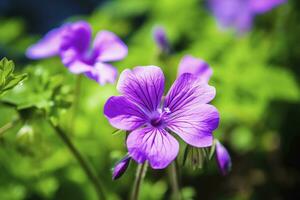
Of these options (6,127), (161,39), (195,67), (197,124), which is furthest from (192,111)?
(161,39)

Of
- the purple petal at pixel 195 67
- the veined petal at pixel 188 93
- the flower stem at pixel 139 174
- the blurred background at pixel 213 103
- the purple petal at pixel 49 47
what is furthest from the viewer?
the blurred background at pixel 213 103

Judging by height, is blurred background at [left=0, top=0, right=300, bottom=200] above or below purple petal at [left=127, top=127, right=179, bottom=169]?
below

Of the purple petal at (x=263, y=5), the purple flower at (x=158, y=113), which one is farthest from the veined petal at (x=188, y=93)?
the purple petal at (x=263, y=5)

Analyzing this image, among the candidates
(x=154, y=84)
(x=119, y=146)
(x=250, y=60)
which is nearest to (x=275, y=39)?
(x=250, y=60)

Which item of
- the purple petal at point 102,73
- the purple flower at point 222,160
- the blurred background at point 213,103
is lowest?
the blurred background at point 213,103

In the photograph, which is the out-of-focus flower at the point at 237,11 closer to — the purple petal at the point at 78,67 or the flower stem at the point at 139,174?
the purple petal at the point at 78,67

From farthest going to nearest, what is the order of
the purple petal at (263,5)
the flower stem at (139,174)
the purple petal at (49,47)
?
the purple petal at (263,5) → the purple petal at (49,47) → the flower stem at (139,174)

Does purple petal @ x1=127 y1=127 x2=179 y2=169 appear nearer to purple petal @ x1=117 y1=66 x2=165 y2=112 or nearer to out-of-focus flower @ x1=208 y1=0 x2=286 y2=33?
purple petal @ x1=117 y1=66 x2=165 y2=112

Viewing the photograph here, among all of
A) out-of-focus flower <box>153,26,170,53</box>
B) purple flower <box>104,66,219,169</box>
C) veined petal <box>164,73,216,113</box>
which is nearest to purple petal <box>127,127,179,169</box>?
purple flower <box>104,66,219,169</box>

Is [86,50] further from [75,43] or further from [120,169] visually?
[120,169]
